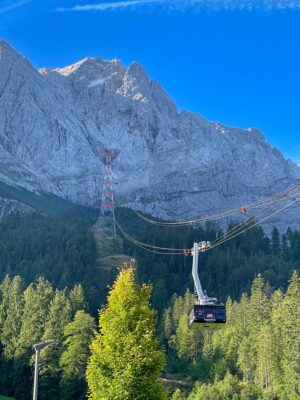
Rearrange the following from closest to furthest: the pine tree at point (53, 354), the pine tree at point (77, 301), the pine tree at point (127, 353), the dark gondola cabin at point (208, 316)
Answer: the pine tree at point (127, 353), the dark gondola cabin at point (208, 316), the pine tree at point (53, 354), the pine tree at point (77, 301)

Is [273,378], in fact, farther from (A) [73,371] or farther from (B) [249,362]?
(A) [73,371]

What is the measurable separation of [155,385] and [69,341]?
55.7 metres

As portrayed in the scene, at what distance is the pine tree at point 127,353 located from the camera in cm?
2861

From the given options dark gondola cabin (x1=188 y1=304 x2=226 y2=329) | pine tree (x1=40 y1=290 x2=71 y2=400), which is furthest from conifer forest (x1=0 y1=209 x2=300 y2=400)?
dark gondola cabin (x1=188 y1=304 x2=226 y2=329)

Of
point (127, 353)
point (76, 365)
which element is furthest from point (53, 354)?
point (127, 353)

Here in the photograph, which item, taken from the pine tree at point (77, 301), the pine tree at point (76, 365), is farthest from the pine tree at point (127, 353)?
the pine tree at point (77, 301)

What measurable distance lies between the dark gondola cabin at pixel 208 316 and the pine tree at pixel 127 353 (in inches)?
142

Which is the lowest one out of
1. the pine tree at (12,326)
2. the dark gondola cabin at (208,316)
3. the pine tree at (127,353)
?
the pine tree at (127,353)

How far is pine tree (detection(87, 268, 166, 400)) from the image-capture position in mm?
28609

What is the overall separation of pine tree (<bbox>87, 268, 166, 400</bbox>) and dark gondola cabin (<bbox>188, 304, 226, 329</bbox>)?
3596 mm

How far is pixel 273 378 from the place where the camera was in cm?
8219

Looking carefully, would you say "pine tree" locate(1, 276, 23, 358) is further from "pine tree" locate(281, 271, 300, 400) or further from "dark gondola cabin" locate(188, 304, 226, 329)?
"dark gondola cabin" locate(188, 304, 226, 329)

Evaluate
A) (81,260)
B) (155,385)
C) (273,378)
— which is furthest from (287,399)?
(81,260)

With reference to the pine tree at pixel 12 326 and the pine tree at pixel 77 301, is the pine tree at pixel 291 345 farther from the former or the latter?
the pine tree at pixel 12 326
